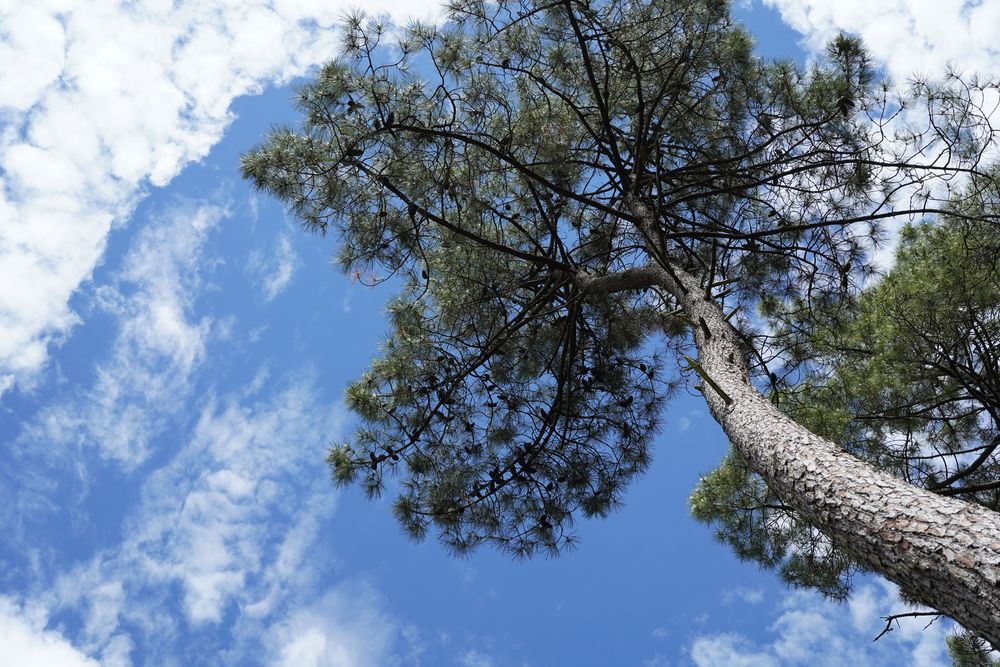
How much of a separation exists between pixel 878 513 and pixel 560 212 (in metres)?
3.48

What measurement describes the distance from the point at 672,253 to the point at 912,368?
1.73 m

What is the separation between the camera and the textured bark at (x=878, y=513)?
1.71 m

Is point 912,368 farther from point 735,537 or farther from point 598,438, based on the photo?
point 598,438

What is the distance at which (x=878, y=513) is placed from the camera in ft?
6.73

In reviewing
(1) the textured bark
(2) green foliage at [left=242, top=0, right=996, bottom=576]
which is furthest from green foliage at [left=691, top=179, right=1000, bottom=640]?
(1) the textured bark

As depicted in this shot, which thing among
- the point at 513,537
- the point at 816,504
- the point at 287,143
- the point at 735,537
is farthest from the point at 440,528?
the point at 816,504

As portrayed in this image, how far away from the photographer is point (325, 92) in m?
4.09

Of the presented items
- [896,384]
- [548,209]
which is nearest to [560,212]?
[548,209]

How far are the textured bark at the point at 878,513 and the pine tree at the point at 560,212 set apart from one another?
88cm

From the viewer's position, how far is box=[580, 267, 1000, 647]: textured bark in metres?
1.71

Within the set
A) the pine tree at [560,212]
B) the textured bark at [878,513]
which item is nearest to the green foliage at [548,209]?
the pine tree at [560,212]

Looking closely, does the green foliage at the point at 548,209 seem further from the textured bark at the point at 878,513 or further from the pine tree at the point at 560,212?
the textured bark at the point at 878,513

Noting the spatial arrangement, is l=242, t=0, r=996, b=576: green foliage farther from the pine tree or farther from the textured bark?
the textured bark

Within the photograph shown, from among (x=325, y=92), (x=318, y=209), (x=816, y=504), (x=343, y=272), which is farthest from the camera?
(x=343, y=272)
